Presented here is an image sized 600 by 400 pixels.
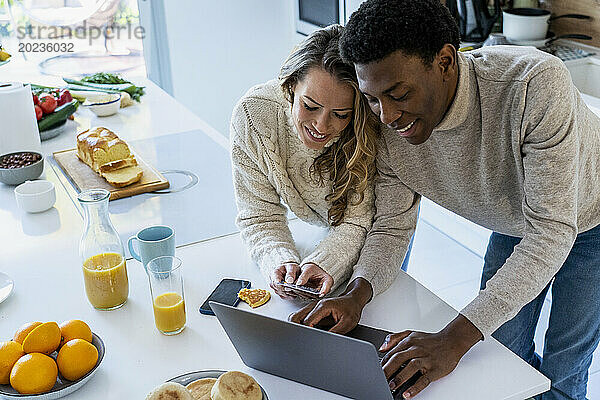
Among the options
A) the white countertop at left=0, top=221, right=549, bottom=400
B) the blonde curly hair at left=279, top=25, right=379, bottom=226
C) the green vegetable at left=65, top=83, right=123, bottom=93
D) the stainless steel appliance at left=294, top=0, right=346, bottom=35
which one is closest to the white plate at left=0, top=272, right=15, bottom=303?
the white countertop at left=0, top=221, right=549, bottom=400

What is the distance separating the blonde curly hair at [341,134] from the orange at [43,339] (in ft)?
2.18

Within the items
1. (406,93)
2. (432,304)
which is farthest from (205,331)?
(406,93)

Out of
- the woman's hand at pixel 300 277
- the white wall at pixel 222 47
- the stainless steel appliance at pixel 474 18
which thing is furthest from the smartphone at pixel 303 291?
the white wall at pixel 222 47

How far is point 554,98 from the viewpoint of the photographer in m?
1.22

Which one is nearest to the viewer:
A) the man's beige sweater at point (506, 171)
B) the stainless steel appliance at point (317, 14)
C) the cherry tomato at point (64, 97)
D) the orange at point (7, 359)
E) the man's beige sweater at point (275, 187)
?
the orange at point (7, 359)

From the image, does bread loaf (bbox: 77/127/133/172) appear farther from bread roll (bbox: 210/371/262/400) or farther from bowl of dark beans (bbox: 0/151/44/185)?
bread roll (bbox: 210/371/262/400)

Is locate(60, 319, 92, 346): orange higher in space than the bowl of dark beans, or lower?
higher

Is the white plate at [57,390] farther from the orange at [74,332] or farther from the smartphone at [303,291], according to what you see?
the smartphone at [303,291]

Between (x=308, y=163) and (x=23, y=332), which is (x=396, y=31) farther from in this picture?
(x=23, y=332)

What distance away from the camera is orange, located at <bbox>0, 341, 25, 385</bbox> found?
42.9 inches

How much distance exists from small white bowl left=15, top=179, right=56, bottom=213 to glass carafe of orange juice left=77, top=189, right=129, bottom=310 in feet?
1.69

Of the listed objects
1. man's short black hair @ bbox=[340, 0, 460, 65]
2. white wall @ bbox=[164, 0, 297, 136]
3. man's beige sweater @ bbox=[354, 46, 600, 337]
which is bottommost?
white wall @ bbox=[164, 0, 297, 136]

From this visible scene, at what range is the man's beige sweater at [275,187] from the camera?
1.49 meters

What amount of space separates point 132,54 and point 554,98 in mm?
3361
